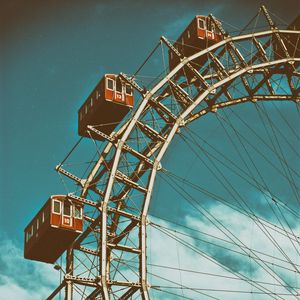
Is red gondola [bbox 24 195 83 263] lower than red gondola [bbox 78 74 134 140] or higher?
lower

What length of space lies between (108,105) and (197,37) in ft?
20.9

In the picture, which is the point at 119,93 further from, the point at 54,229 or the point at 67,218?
the point at 54,229

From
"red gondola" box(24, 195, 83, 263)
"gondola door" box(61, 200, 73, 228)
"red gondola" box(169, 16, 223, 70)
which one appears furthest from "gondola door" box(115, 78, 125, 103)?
"gondola door" box(61, 200, 73, 228)

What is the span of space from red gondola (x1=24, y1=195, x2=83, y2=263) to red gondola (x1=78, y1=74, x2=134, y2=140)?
4147 mm

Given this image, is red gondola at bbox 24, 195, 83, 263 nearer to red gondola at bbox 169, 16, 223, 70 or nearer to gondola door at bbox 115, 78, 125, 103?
gondola door at bbox 115, 78, 125, 103

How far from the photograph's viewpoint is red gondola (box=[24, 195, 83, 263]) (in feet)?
136

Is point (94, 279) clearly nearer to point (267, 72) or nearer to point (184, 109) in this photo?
point (184, 109)

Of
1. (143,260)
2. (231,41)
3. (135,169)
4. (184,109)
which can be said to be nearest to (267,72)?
(231,41)

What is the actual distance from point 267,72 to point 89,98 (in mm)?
9440

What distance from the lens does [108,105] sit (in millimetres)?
44469

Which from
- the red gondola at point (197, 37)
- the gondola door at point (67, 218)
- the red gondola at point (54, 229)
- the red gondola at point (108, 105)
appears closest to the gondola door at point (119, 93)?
the red gondola at point (108, 105)

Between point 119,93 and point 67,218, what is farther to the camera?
point 119,93

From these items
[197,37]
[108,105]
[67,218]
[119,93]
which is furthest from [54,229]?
[197,37]

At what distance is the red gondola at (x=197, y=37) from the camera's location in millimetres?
47219
